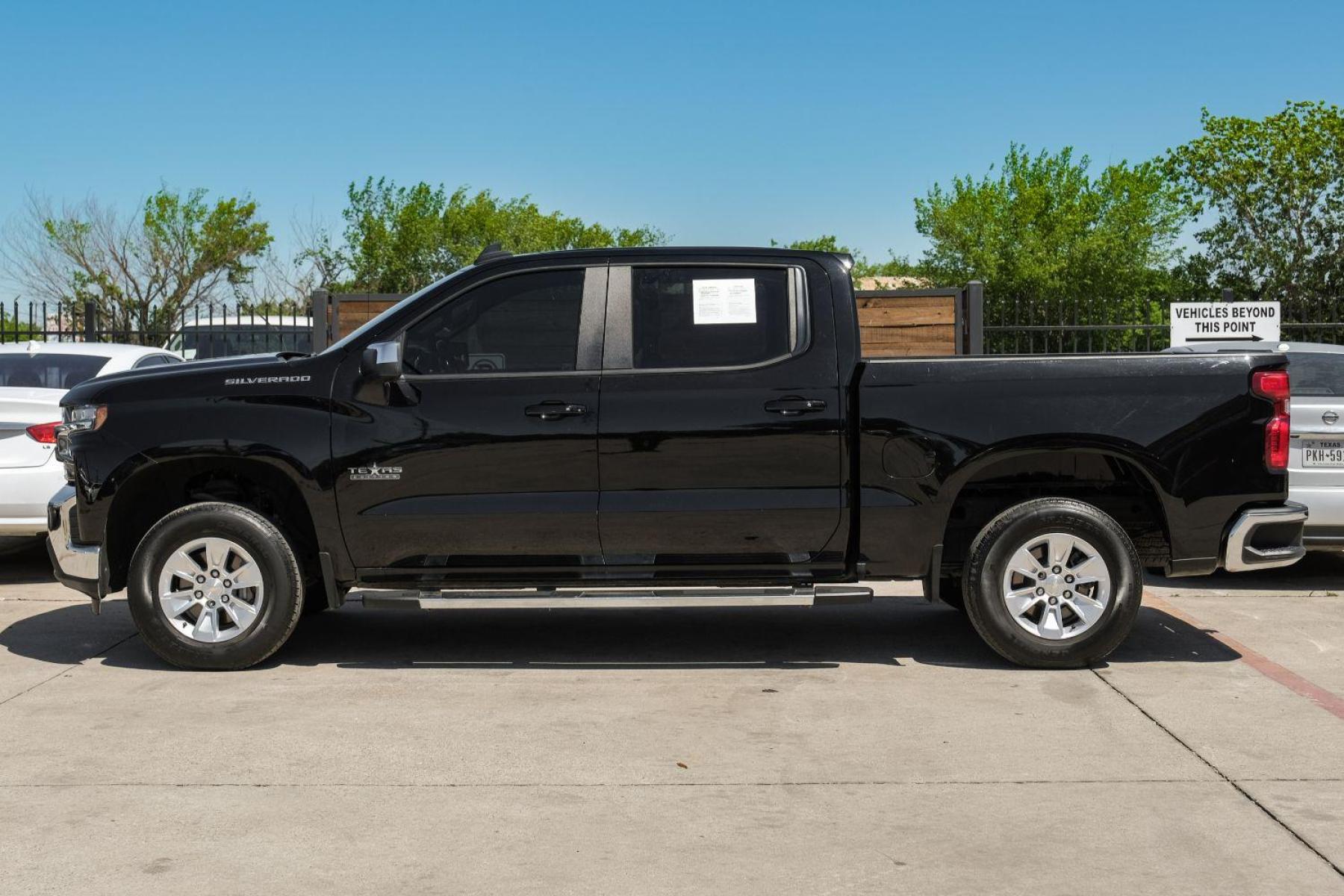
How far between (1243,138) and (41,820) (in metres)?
39.2

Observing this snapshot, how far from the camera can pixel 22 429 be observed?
30.6 feet

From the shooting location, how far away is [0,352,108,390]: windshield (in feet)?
35.1

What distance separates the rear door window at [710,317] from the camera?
7.01 m

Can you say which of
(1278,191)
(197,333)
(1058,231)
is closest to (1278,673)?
(197,333)

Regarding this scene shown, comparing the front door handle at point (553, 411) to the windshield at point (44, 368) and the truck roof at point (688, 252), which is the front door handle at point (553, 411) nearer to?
the truck roof at point (688, 252)

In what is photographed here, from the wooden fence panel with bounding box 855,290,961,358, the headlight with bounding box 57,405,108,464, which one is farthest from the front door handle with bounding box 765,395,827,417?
the wooden fence panel with bounding box 855,290,961,358

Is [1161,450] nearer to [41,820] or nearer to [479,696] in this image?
[479,696]

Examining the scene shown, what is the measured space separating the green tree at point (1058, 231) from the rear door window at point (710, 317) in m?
52.8

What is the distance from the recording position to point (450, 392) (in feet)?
22.8

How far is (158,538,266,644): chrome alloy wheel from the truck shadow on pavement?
371mm

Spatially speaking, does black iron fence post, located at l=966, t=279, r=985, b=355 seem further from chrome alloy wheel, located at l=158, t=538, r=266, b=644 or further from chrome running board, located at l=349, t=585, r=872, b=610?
chrome alloy wheel, located at l=158, t=538, r=266, b=644

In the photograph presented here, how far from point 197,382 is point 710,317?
252 cm

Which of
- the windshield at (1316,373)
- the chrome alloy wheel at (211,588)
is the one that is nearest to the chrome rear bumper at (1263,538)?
the windshield at (1316,373)

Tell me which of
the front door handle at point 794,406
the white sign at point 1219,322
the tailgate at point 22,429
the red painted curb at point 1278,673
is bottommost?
the red painted curb at point 1278,673
